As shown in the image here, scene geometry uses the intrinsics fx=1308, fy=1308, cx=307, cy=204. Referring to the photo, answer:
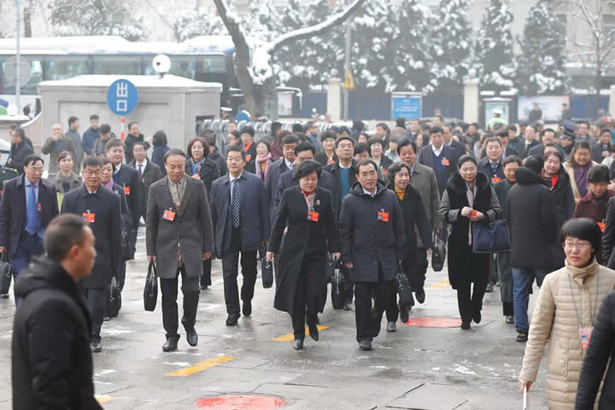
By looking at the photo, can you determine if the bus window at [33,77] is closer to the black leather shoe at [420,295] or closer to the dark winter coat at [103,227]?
the black leather shoe at [420,295]

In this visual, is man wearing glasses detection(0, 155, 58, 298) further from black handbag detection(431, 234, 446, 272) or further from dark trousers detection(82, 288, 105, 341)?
black handbag detection(431, 234, 446, 272)

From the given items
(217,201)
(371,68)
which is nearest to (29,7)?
(371,68)

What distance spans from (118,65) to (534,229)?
29310mm

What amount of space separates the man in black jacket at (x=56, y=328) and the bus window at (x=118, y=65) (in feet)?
113

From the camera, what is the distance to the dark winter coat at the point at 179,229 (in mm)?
10594

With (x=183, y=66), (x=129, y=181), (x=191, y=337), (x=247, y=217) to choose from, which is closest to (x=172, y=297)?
(x=191, y=337)

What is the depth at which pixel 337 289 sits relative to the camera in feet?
41.6

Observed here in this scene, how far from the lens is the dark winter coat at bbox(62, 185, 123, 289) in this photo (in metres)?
10.4

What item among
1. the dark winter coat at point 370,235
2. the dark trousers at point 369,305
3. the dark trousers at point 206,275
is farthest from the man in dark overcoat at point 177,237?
the dark trousers at point 206,275

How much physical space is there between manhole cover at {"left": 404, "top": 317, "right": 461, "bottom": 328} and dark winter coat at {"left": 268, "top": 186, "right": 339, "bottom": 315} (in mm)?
1526

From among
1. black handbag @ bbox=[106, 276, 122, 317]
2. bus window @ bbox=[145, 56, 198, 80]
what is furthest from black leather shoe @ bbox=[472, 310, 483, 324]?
bus window @ bbox=[145, 56, 198, 80]

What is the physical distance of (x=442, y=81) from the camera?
63.9 m

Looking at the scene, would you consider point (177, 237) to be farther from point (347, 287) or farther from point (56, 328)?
point (56, 328)

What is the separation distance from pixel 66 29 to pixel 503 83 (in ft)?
73.3
